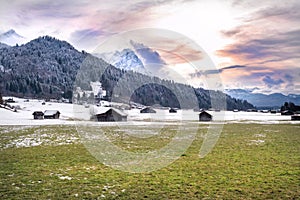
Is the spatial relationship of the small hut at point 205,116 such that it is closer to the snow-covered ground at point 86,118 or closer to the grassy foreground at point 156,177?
the snow-covered ground at point 86,118

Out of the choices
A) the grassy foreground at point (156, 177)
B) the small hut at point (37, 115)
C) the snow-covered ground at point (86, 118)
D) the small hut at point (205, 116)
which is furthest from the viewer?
the small hut at point (205, 116)

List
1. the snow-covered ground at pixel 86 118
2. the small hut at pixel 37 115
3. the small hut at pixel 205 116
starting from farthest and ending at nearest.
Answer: the small hut at pixel 205 116
the small hut at pixel 37 115
the snow-covered ground at pixel 86 118

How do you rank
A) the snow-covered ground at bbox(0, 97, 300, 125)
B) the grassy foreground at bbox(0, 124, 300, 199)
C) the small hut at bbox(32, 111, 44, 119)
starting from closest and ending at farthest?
the grassy foreground at bbox(0, 124, 300, 199) → the snow-covered ground at bbox(0, 97, 300, 125) → the small hut at bbox(32, 111, 44, 119)

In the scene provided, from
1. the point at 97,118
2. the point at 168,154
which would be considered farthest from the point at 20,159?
the point at 97,118

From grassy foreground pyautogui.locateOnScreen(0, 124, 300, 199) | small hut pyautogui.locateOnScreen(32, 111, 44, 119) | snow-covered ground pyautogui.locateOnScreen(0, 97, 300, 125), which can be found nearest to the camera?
grassy foreground pyautogui.locateOnScreen(0, 124, 300, 199)

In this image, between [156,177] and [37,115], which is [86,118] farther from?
[156,177]

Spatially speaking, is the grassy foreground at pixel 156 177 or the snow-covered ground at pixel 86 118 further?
the snow-covered ground at pixel 86 118

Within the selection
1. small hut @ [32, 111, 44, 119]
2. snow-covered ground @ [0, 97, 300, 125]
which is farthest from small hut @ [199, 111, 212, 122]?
small hut @ [32, 111, 44, 119]

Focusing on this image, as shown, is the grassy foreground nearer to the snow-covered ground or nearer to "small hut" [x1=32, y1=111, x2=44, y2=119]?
the snow-covered ground

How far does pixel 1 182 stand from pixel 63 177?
349 cm

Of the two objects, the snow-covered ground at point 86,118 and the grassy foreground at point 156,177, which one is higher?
the snow-covered ground at point 86,118

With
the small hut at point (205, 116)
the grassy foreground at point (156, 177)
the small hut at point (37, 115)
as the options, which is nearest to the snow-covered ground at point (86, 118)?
the small hut at point (37, 115)

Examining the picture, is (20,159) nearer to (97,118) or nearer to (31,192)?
(31,192)

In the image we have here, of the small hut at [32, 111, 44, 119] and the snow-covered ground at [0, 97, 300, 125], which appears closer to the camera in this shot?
the snow-covered ground at [0, 97, 300, 125]
